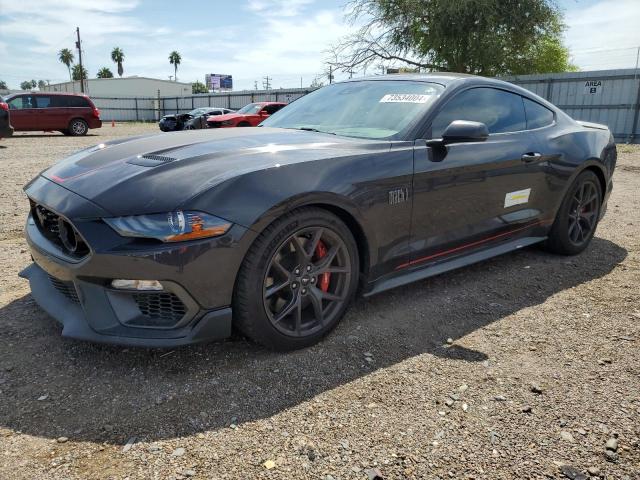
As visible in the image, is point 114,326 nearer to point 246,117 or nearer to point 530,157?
point 530,157

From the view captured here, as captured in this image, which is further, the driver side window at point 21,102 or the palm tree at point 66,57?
the palm tree at point 66,57

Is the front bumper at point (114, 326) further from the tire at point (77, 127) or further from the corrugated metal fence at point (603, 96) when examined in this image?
the tire at point (77, 127)

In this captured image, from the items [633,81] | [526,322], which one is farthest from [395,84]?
[633,81]

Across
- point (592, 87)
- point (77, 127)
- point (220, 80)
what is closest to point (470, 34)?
point (592, 87)

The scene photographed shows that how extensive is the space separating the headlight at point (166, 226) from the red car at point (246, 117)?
42.5 ft

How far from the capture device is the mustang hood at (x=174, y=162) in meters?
2.26

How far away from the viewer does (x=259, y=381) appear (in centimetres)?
239

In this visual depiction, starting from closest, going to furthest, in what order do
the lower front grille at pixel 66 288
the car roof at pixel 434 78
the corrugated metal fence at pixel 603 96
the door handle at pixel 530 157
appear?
the lower front grille at pixel 66 288, the car roof at pixel 434 78, the door handle at pixel 530 157, the corrugated metal fence at pixel 603 96

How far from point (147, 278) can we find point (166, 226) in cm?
24

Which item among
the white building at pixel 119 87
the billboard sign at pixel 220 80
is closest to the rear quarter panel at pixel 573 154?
the white building at pixel 119 87

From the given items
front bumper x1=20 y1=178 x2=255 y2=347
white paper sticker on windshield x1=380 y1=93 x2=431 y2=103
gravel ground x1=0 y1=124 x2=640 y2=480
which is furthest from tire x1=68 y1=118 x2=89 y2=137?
front bumper x1=20 y1=178 x2=255 y2=347

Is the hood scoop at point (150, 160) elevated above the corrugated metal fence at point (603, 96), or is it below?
below

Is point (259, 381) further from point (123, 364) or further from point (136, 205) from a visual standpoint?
point (136, 205)

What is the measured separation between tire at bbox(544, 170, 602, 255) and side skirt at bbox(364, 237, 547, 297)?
34cm
